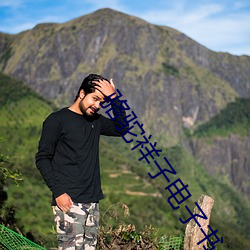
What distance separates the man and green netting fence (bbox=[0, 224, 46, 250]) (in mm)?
1970

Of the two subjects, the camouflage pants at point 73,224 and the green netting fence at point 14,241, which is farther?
the green netting fence at point 14,241

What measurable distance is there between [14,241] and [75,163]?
274 cm

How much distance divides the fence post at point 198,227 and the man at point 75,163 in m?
2.00

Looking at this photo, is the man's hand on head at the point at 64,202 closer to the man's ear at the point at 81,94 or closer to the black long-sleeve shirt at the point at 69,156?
the black long-sleeve shirt at the point at 69,156

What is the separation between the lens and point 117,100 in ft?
Result: 13.9

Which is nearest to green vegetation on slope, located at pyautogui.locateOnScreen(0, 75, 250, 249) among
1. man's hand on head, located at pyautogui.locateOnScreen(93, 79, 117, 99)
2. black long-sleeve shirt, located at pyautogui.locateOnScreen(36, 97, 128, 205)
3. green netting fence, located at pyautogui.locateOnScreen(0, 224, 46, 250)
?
green netting fence, located at pyautogui.locateOnScreen(0, 224, 46, 250)

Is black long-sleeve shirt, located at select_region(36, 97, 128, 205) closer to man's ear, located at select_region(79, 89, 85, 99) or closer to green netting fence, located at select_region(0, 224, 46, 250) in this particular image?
man's ear, located at select_region(79, 89, 85, 99)

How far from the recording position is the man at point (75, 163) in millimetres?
3820

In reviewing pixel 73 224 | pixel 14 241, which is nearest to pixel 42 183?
pixel 14 241

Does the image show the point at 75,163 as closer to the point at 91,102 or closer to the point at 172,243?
the point at 91,102

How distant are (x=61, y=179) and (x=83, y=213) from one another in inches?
16.1

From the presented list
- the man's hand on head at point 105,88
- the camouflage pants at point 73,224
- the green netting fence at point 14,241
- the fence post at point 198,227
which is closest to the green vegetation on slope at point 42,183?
the green netting fence at point 14,241

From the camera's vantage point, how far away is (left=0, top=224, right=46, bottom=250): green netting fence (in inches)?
226

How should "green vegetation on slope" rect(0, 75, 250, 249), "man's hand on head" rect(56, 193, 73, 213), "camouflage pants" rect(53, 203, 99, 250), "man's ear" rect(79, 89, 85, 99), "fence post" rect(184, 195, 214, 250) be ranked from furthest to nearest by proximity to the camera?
"green vegetation on slope" rect(0, 75, 250, 249) < "fence post" rect(184, 195, 214, 250) < "man's ear" rect(79, 89, 85, 99) < "camouflage pants" rect(53, 203, 99, 250) < "man's hand on head" rect(56, 193, 73, 213)
